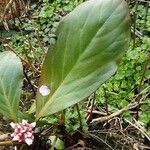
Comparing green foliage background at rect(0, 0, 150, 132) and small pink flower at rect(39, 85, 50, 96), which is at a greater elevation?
small pink flower at rect(39, 85, 50, 96)

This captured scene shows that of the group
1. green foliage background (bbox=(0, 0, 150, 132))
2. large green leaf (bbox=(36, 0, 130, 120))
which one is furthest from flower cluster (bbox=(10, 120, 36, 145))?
green foliage background (bbox=(0, 0, 150, 132))

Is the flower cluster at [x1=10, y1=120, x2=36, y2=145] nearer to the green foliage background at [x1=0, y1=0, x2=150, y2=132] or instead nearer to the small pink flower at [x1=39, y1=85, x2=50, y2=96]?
the small pink flower at [x1=39, y1=85, x2=50, y2=96]

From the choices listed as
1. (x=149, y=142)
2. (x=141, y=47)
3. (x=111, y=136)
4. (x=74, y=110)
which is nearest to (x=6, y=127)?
(x=74, y=110)

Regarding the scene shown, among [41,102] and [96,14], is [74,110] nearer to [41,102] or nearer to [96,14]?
[41,102]

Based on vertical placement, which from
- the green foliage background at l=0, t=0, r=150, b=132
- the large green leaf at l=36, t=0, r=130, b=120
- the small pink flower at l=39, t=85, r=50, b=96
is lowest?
the green foliage background at l=0, t=0, r=150, b=132

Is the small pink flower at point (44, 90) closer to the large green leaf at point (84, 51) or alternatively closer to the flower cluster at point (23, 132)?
the large green leaf at point (84, 51)

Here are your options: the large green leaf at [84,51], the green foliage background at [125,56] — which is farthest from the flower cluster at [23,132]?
the green foliage background at [125,56]

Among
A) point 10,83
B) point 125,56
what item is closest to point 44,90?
point 10,83
